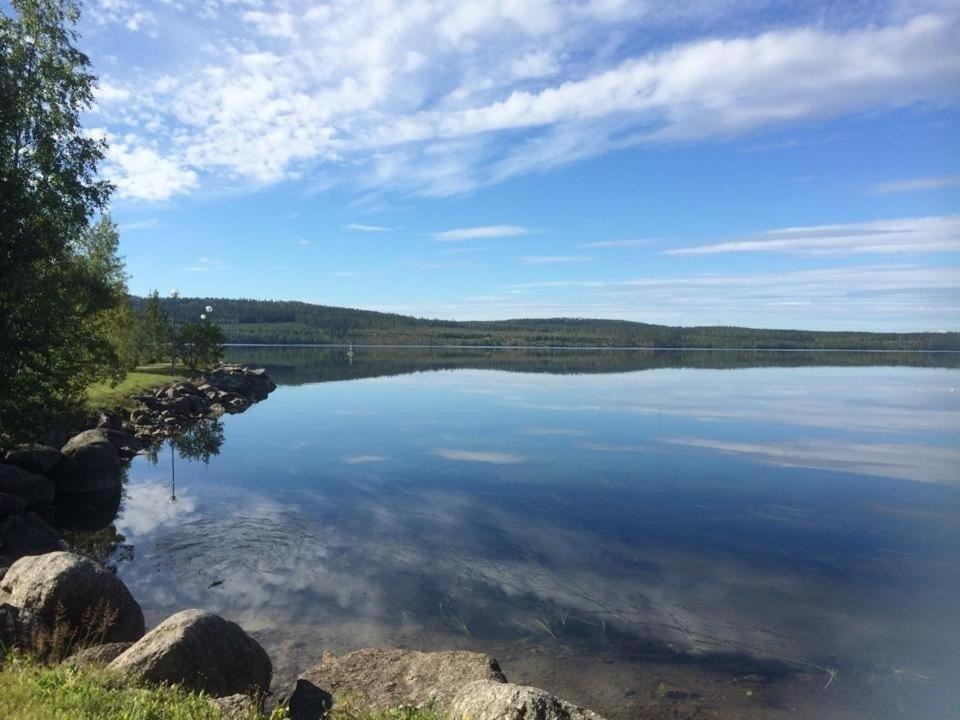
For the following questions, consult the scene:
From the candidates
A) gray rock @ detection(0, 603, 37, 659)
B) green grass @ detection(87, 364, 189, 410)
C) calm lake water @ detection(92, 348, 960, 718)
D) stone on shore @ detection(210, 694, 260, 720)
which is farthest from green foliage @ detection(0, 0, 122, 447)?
stone on shore @ detection(210, 694, 260, 720)

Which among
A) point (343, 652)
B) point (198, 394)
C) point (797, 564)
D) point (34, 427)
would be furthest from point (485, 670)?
point (198, 394)

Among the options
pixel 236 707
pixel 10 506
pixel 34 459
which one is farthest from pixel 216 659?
pixel 34 459

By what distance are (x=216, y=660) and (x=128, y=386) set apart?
3502 cm

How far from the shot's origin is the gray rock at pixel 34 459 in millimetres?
18516

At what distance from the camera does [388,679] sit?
8180 millimetres

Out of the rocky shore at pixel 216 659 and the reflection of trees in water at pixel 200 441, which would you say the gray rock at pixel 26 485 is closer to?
the rocky shore at pixel 216 659

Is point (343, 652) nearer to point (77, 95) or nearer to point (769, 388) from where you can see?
point (77, 95)

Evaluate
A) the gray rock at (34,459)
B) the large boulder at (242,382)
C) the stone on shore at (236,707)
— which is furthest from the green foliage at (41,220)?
the large boulder at (242,382)

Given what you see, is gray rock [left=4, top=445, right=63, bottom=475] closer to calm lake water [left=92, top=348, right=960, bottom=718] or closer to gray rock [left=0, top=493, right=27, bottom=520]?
calm lake water [left=92, top=348, right=960, bottom=718]

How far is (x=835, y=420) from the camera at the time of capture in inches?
1423

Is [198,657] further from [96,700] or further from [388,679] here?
[388,679]

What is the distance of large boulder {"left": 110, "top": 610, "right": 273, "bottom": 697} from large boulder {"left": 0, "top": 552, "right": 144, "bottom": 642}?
1.38 meters

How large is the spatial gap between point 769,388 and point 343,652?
52292mm

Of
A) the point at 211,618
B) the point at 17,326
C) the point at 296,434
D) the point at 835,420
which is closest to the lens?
the point at 211,618
